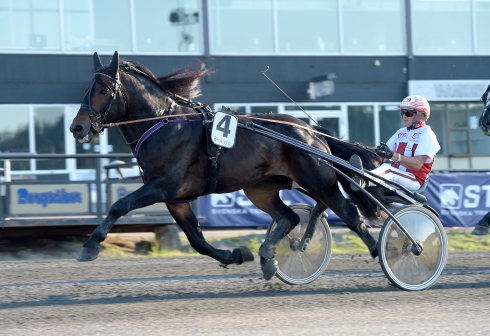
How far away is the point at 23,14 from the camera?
18.3 m

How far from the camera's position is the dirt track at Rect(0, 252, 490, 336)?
5.40 meters

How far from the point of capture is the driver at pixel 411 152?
723cm

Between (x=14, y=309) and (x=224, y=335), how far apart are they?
1.90 meters

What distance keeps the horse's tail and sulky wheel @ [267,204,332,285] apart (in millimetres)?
357

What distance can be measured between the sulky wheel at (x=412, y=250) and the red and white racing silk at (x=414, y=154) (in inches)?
12.8

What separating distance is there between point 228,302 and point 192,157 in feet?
4.07

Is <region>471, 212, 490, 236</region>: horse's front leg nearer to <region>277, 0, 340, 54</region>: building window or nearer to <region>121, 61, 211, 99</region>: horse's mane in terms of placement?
<region>121, 61, 211, 99</region>: horse's mane

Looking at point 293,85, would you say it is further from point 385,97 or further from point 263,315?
point 263,315

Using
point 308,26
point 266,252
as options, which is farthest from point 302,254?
point 308,26

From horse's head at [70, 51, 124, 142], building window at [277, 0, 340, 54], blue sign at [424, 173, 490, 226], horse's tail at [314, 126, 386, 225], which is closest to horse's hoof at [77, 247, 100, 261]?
horse's head at [70, 51, 124, 142]

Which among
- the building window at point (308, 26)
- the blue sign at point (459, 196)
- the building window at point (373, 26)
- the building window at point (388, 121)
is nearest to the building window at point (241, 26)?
the building window at point (308, 26)

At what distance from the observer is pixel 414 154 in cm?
731

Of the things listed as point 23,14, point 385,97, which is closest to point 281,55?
point 385,97

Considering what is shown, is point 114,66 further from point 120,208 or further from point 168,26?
point 168,26
